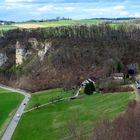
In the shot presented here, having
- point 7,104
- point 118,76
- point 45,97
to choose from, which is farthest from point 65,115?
point 118,76

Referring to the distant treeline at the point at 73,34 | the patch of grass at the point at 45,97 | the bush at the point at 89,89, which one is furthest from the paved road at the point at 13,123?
the distant treeline at the point at 73,34

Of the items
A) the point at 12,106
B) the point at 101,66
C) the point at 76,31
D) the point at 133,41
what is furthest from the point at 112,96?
the point at 76,31

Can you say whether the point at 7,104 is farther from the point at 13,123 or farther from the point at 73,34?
the point at 73,34

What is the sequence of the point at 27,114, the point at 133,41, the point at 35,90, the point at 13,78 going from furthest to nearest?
1. the point at 133,41
2. the point at 13,78
3. the point at 35,90
4. the point at 27,114

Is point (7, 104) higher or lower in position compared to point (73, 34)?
lower

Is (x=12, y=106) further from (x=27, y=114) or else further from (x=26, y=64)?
(x=26, y=64)

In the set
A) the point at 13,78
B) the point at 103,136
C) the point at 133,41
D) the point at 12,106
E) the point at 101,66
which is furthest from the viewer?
the point at 133,41
